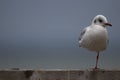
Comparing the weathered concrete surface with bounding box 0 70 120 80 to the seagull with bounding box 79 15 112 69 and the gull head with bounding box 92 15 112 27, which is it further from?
the gull head with bounding box 92 15 112 27

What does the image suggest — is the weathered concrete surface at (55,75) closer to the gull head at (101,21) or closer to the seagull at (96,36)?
the seagull at (96,36)

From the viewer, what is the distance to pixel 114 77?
1.57 meters

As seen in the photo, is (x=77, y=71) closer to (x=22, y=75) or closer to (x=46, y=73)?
(x=46, y=73)

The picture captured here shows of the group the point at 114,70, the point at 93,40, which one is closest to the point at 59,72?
the point at 114,70

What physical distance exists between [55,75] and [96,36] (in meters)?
0.46

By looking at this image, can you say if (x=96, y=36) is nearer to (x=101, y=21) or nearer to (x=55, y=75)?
(x=101, y=21)

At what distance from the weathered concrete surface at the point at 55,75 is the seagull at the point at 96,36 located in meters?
0.29

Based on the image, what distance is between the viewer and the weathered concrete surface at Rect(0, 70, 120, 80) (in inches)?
60.9

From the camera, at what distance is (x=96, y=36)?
1.88 m

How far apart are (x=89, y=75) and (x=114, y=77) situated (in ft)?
0.43

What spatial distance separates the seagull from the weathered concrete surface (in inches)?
11.5

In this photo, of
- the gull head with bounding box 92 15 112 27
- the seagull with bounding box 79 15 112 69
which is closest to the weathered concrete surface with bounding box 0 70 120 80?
the seagull with bounding box 79 15 112 69

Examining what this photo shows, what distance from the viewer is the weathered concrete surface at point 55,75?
155cm

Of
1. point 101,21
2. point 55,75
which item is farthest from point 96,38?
point 55,75
